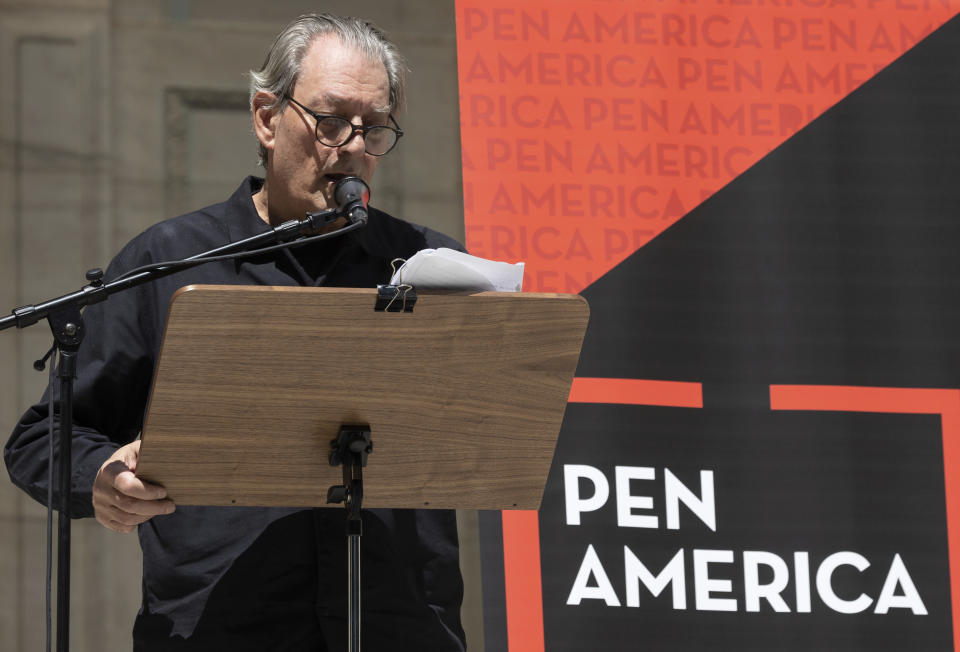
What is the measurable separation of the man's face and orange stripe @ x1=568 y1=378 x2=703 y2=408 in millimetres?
1155

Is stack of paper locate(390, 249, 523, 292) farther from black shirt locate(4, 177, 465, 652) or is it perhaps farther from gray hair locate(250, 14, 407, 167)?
gray hair locate(250, 14, 407, 167)

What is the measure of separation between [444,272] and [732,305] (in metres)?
1.81

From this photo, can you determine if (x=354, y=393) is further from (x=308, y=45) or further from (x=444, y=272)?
(x=308, y=45)

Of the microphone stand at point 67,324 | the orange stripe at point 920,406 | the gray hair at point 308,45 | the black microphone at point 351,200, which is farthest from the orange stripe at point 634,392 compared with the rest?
the microphone stand at point 67,324

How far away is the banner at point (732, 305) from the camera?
2.95 meters

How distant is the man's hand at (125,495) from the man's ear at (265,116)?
0.68 metres

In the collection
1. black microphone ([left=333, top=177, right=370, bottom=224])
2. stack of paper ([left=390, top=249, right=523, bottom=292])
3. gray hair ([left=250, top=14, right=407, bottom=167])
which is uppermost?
gray hair ([left=250, top=14, right=407, bottom=167])

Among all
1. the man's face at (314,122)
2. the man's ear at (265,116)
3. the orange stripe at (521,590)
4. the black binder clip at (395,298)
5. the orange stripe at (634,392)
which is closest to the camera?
A: the black binder clip at (395,298)

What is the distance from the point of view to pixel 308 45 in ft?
6.77

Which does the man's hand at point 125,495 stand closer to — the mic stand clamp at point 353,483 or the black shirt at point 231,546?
the black shirt at point 231,546

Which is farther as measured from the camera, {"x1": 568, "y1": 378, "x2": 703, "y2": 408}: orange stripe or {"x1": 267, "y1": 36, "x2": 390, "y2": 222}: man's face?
{"x1": 568, "y1": 378, "x2": 703, "y2": 408}: orange stripe

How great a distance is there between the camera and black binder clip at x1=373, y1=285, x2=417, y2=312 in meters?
1.36

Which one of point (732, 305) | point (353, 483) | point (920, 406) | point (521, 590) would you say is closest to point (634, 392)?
point (732, 305)

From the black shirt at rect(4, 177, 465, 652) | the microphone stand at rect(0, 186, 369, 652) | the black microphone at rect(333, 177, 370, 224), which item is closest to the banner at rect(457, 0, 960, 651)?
the black shirt at rect(4, 177, 465, 652)
